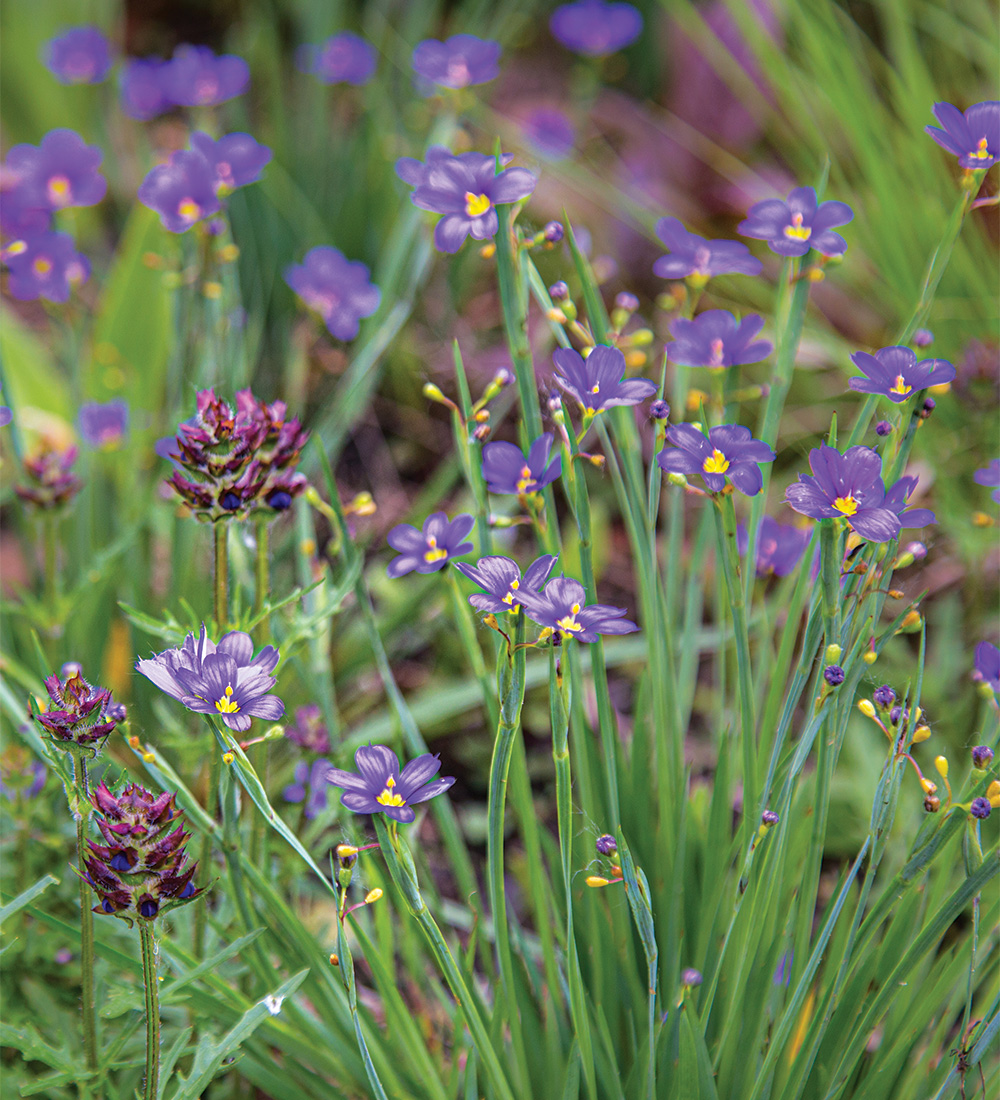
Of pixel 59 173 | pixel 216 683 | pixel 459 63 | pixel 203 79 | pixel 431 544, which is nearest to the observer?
pixel 216 683

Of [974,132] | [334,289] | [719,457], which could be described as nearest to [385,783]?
[719,457]

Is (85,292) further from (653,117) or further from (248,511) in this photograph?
(248,511)

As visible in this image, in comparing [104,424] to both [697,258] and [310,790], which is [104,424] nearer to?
[310,790]

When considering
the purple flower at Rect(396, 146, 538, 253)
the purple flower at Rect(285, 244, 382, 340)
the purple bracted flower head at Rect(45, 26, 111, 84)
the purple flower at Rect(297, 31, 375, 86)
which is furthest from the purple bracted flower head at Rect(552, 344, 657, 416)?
the purple bracted flower head at Rect(45, 26, 111, 84)

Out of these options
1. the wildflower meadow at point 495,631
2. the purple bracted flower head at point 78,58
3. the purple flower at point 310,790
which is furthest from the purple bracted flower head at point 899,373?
the purple bracted flower head at point 78,58

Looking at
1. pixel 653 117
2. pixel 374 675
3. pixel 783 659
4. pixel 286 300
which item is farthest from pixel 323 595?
pixel 653 117

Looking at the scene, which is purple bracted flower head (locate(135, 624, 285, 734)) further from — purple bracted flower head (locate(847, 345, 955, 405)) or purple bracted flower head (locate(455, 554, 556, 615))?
purple bracted flower head (locate(847, 345, 955, 405))
